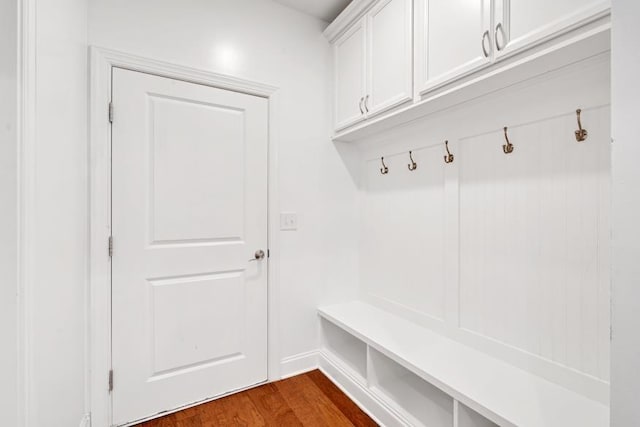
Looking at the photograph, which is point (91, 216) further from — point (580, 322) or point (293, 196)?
point (580, 322)

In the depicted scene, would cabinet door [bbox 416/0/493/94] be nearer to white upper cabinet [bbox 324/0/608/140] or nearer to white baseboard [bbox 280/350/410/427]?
white upper cabinet [bbox 324/0/608/140]

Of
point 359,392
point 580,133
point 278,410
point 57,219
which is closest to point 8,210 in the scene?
point 57,219

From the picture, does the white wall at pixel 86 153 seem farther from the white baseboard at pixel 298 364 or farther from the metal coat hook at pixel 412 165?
the metal coat hook at pixel 412 165

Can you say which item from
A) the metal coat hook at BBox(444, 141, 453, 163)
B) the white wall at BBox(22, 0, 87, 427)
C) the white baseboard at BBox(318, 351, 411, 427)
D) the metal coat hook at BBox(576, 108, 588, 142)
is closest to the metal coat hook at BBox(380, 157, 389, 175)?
the metal coat hook at BBox(444, 141, 453, 163)

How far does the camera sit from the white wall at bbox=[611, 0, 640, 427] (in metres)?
0.63

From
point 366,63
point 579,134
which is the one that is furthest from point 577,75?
point 366,63

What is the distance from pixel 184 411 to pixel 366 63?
241cm

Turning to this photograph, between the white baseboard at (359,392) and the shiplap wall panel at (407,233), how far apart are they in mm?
562

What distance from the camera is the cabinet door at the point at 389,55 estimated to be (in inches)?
62.4

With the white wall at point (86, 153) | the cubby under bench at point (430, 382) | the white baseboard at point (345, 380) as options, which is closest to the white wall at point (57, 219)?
the white wall at point (86, 153)

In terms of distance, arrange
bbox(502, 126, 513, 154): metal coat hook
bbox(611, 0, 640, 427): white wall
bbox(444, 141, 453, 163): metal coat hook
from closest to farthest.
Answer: bbox(611, 0, 640, 427): white wall
bbox(502, 126, 513, 154): metal coat hook
bbox(444, 141, 453, 163): metal coat hook

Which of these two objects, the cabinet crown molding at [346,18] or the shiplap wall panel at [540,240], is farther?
the cabinet crown molding at [346,18]

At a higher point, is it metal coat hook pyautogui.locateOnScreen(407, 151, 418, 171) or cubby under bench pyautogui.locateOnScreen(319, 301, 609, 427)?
metal coat hook pyautogui.locateOnScreen(407, 151, 418, 171)

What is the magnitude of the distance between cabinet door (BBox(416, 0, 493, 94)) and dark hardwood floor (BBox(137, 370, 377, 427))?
1.86 metres
